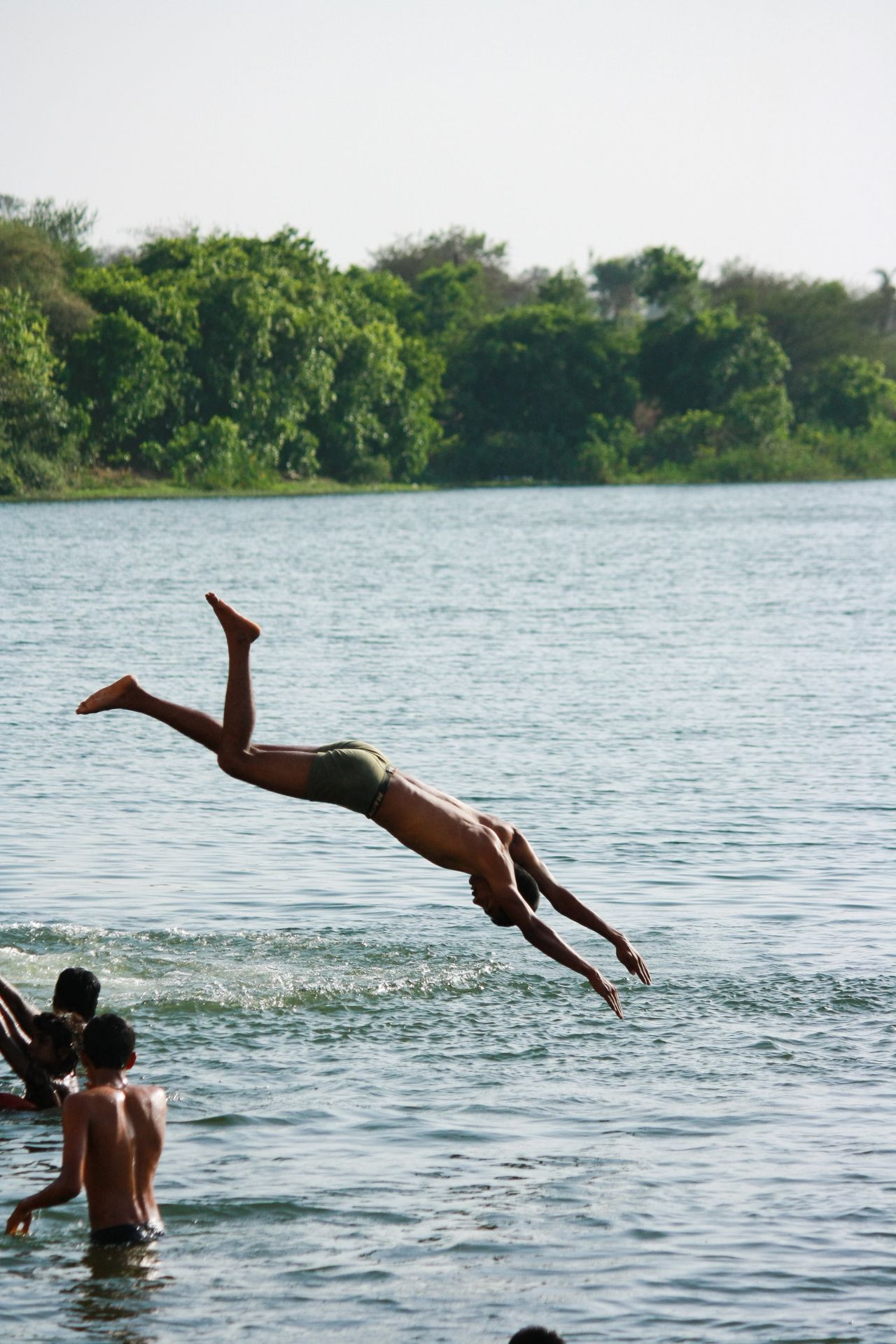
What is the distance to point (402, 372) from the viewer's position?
357ft

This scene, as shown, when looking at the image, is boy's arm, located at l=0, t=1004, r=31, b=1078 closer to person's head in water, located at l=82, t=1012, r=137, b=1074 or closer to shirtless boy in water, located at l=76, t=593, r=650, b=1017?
shirtless boy in water, located at l=76, t=593, r=650, b=1017

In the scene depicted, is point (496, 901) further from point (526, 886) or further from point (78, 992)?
point (78, 992)

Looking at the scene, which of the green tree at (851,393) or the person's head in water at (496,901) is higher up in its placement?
the green tree at (851,393)

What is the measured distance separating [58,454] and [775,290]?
66.2 m

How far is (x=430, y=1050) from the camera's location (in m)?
11.8

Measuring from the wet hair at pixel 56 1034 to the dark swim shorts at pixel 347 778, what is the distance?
1.86 metres

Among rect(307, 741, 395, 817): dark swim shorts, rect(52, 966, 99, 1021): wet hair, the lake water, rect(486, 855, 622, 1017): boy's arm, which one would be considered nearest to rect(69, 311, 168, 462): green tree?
the lake water

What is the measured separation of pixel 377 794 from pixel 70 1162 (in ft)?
8.24

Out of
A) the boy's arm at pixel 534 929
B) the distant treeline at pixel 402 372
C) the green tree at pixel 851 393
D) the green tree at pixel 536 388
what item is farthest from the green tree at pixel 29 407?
the boy's arm at pixel 534 929

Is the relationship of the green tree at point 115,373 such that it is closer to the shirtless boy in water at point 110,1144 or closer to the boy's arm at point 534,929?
the boy's arm at point 534,929

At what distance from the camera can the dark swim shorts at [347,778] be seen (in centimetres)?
959

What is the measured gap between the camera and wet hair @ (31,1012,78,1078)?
10000 millimetres

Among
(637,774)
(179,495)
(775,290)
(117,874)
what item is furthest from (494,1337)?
(775,290)

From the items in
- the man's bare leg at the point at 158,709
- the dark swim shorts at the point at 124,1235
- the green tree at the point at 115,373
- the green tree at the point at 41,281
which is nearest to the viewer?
the dark swim shorts at the point at 124,1235
